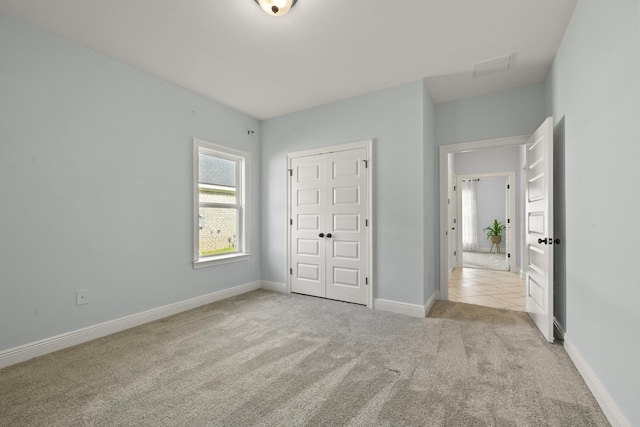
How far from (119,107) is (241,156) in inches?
66.7

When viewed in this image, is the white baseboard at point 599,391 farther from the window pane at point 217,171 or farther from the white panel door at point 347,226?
the window pane at point 217,171

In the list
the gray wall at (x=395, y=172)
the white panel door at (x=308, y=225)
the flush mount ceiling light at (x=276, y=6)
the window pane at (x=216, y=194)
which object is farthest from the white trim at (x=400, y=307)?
the flush mount ceiling light at (x=276, y=6)

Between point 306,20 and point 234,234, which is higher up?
point 306,20

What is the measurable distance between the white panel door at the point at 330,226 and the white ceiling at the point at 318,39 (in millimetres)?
1049

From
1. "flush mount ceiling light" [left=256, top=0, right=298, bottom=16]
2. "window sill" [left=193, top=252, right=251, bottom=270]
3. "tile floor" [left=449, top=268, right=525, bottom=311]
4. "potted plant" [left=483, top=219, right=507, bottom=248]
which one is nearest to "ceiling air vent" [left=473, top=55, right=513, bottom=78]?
"flush mount ceiling light" [left=256, top=0, right=298, bottom=16]

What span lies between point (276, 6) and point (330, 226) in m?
2.62

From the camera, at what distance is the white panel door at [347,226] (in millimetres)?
3793

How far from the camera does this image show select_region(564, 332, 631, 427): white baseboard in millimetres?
1548

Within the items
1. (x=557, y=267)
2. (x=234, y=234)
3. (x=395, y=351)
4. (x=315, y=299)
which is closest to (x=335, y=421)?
(x=395, y=351)

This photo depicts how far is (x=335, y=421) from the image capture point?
64.5 inches

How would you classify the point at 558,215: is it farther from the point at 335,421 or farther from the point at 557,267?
the point at 335,421

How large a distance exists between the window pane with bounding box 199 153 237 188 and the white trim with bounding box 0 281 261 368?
155 cm

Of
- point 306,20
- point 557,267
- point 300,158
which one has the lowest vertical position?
point 557,267

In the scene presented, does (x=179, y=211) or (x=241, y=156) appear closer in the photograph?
(x=179, y=211)
